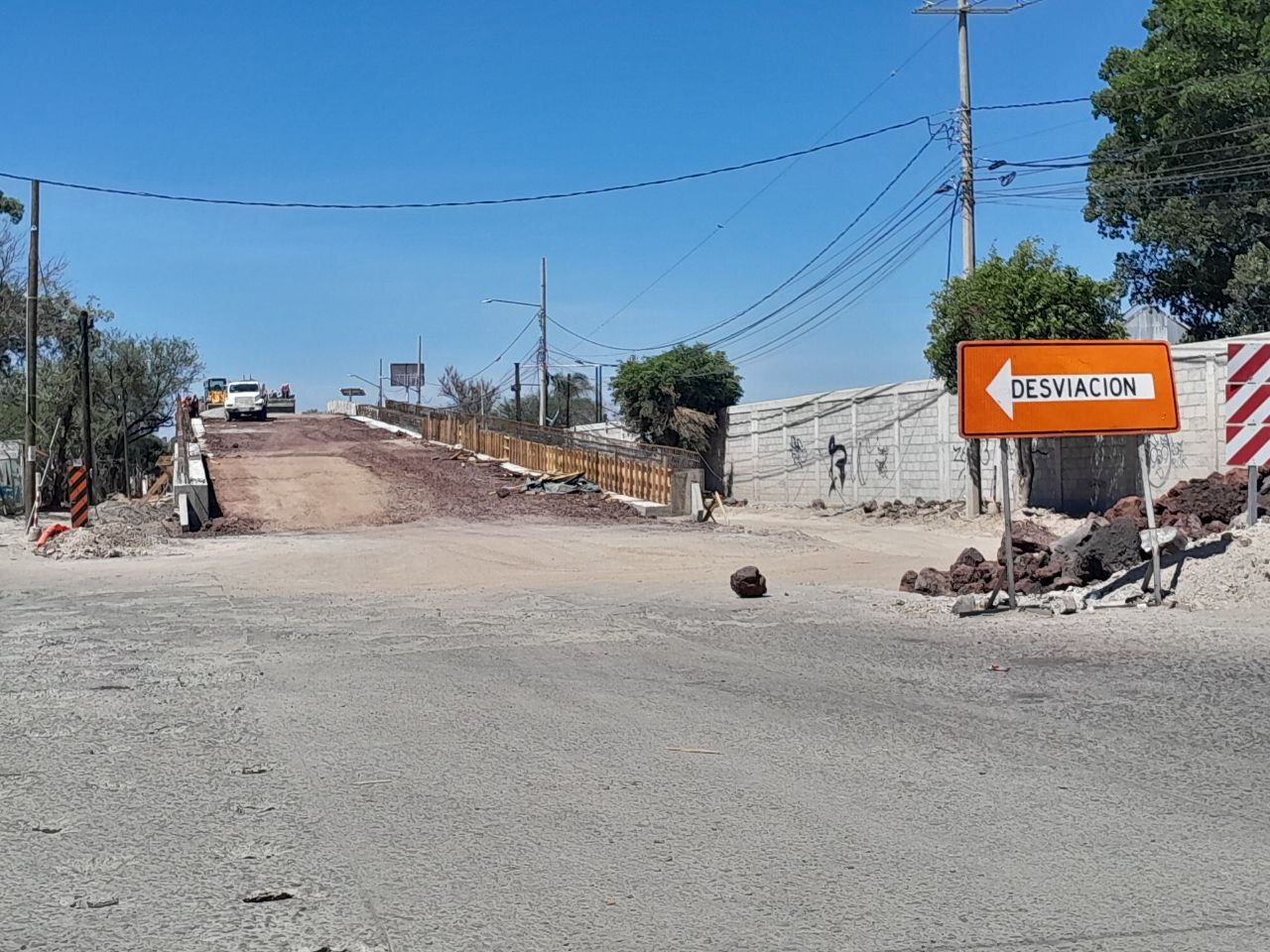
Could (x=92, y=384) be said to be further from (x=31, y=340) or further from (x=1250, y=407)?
(x=1250, y=407)

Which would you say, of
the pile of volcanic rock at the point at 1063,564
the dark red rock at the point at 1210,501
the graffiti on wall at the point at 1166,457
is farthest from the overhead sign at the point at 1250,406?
the graffiti on wall at the point at 1166,457

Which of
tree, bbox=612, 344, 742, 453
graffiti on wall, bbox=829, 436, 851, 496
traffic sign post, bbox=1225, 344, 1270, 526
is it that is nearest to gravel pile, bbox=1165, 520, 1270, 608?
traffic sign post, bbox=1225, 344, 1270, 526

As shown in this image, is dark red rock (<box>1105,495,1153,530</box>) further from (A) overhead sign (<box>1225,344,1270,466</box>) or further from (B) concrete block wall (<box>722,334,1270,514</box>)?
(A) overhead sign (<box>1225,344,1270,466</box>)

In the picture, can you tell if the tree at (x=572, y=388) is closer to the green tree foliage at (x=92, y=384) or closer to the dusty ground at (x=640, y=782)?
the green tree foliage at (x=92, y=384)

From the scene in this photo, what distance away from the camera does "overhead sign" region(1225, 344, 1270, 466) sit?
1286cm

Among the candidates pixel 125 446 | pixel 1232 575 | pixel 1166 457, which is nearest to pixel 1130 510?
A: pixel 1166 457

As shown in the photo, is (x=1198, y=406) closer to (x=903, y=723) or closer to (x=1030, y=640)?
(x=1030, y=640)

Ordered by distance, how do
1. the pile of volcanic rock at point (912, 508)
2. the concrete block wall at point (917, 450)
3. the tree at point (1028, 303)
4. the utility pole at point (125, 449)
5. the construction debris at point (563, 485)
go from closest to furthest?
the concrete block wall at point (917, 450)
the tree at point (1028, 303)
the pile of volcanic rock at point (912, 508)
the construction debris at point (563, 485)
the utility pole at point (125, 449)

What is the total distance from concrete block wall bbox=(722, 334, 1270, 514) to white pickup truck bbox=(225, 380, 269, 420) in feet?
107

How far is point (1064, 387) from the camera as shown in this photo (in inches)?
499

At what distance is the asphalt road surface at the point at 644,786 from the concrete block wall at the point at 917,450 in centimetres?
1291

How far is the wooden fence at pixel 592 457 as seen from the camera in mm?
33156

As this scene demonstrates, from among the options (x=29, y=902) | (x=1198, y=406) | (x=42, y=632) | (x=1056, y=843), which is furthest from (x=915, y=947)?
(x=1198, y=406)

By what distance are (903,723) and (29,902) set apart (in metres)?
4.97
